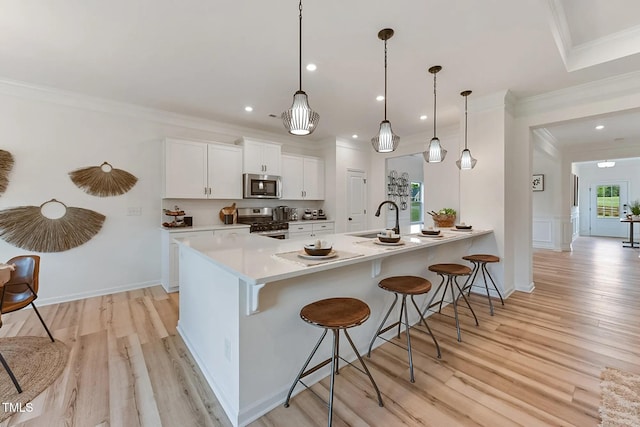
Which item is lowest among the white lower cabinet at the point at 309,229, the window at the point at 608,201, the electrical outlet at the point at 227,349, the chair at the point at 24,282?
the electrical outlet at the point at 227,349

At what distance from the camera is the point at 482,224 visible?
12.0ft

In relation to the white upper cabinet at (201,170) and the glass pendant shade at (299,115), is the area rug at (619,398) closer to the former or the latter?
the glass pendant shade at (299,115)

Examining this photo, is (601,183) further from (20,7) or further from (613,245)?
(20,7)

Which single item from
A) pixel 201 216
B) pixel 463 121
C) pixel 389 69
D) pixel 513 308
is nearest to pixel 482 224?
pixel 513 308

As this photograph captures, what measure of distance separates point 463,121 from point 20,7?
4.61m

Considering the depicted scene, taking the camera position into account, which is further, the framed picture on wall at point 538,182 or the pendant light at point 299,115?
the framed picture on wall at point 538,182

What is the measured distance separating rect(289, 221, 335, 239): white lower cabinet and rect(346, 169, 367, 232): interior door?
20.4 inches

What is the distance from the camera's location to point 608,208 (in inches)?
364

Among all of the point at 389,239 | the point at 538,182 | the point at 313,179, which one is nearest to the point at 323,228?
the point at 313,179

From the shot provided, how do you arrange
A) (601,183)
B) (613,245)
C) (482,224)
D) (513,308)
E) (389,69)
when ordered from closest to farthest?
1. (389,69)
2. (513,308)
3. (482,224)
4. (613,245)
5. (601,183)

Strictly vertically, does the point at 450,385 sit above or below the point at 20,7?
below

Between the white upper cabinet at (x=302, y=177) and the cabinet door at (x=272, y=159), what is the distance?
229 millimetres

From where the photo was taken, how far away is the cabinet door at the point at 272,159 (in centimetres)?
487

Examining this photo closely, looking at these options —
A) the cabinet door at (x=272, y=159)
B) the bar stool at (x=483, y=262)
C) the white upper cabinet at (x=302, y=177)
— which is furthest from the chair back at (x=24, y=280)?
the bar stool at (x=483, y=262)
